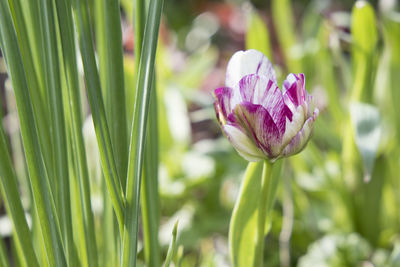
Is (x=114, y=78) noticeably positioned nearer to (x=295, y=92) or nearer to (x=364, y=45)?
(x=295, y=92)

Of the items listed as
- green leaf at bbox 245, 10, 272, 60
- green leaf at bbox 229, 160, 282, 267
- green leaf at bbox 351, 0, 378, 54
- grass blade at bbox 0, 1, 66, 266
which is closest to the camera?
grass blade at bbox 0, 1, 66, 266

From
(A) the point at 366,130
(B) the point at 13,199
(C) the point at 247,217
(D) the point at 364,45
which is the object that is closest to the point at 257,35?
(D) the point at 364,45

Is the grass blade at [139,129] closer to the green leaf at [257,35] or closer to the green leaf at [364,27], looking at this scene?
the green leaf at [364,27]

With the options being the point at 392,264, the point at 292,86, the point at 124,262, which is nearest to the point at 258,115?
the point at 292,86

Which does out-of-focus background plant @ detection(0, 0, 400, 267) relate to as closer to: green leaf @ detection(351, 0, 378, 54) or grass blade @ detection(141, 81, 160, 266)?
green leaf @ detection(351, 0, 378, 54)

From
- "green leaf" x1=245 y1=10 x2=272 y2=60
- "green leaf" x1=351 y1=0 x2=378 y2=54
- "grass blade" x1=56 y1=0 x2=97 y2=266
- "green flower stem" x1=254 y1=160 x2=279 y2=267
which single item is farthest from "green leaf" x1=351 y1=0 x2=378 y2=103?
"grass blade" x1=56 y1=0 x2=97 y2=266

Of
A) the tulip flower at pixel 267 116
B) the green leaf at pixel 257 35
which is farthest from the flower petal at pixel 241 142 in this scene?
the green leaf at pixel 257 35

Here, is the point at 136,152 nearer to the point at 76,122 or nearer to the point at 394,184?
the point at 76,122
